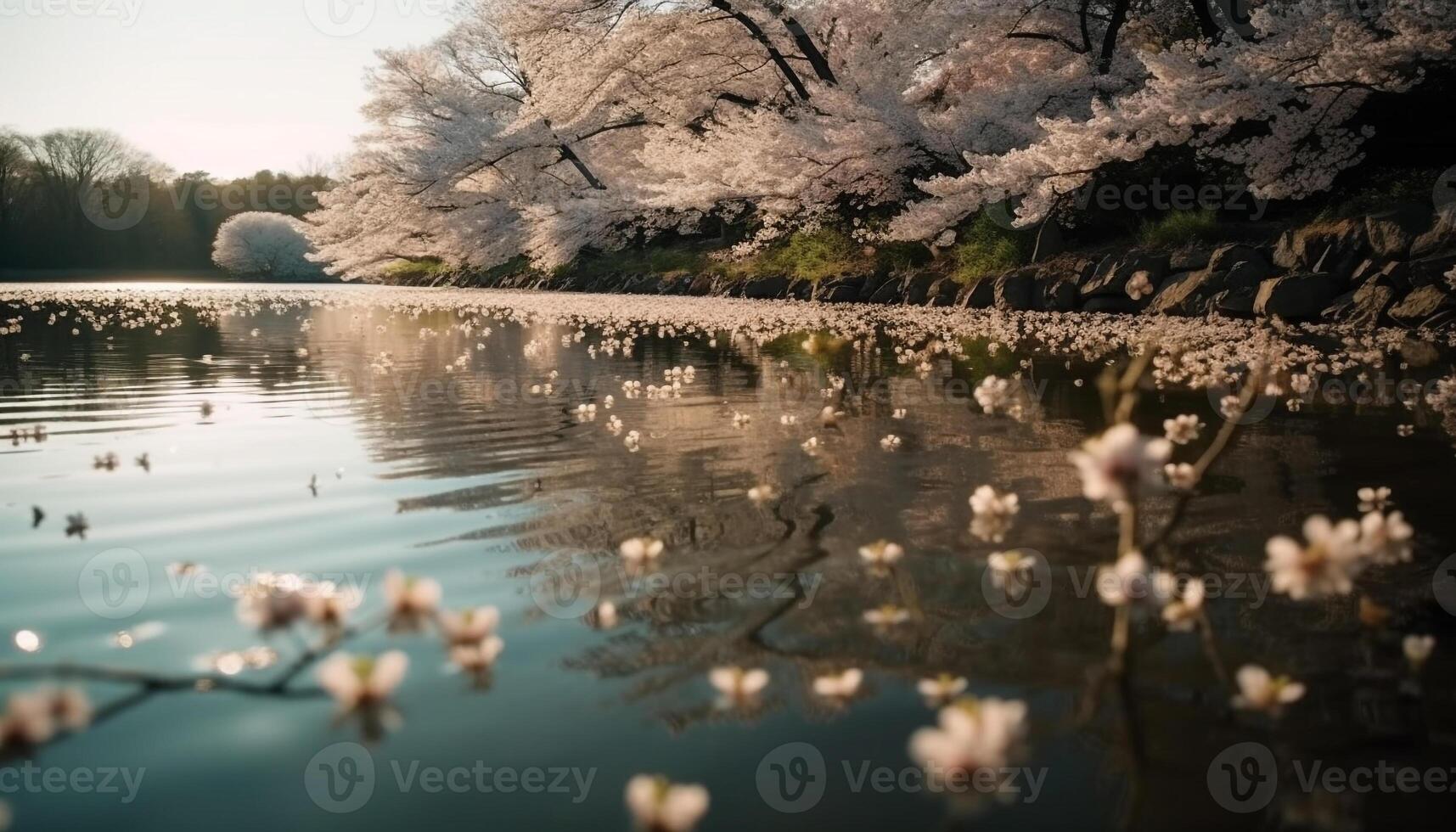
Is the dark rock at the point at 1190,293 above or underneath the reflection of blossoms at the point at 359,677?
above

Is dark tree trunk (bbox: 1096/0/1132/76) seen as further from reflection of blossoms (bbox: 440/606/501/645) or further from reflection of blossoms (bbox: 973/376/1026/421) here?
reflection of blossoms (bbox: 440/606/501/645)

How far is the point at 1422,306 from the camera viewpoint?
40.7ft

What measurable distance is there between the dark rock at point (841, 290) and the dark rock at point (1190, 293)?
8650 mm

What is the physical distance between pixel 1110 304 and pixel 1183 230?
1.93m

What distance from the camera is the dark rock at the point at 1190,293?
15.1 meters

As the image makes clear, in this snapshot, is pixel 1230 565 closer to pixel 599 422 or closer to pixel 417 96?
pixel 599 422

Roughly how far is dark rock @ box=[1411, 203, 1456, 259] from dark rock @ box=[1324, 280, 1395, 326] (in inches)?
22.8

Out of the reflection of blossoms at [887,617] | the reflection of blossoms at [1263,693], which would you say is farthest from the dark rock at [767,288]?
the reflection of blossoms at [1263,693]

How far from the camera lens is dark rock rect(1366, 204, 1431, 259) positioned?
42.8 ft

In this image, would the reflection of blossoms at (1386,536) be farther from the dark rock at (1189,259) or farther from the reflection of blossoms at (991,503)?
the dark rock at (1189,259)

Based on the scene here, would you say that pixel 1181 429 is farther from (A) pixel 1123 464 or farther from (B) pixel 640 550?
(A) pixel 1123 464

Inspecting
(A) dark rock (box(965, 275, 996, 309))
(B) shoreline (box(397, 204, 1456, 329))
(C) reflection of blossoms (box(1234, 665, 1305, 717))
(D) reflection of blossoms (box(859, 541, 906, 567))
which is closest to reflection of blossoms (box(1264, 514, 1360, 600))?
(C) reflection of blossoms (box(1234, 665, 1305, 717))

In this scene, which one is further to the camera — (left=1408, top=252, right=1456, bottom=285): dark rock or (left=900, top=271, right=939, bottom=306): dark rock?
(left=900, top=271, right=939, bottom=306): dark rock

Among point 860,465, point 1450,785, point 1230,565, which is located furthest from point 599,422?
point 1450,785
